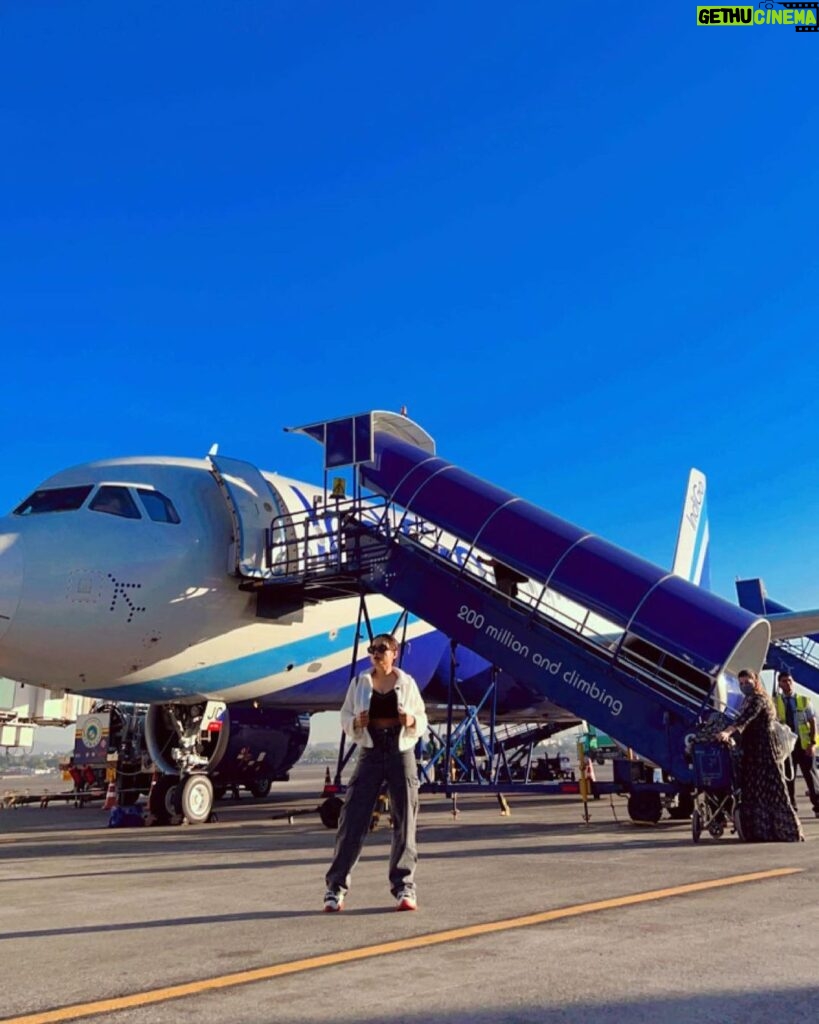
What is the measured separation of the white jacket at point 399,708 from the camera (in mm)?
5398

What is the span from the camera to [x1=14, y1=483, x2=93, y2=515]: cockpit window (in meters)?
11.4

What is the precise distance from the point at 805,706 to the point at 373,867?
909 cm

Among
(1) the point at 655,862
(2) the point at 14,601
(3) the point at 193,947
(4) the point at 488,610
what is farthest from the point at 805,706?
(3) the point at 193,947

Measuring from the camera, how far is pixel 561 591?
10.9 metres

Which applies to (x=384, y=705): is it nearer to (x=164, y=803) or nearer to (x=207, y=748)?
(x=164, y=803)

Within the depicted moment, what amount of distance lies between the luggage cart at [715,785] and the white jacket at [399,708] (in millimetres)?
4678

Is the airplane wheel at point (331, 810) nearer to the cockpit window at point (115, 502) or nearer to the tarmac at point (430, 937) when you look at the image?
the tarmac at point (430, 937)

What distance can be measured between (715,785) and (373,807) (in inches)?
201

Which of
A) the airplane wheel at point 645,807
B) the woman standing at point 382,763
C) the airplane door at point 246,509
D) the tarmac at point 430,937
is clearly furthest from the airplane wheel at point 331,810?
the woman standing at point 382,763

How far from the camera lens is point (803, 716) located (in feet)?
44.2

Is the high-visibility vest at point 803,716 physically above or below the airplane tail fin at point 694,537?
below

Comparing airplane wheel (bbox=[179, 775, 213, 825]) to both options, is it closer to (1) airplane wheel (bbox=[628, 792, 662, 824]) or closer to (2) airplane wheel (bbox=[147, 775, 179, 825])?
(2) airplane wheel (bbox=[147, 775, 179, 825])

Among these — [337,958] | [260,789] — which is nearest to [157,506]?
[337,958]

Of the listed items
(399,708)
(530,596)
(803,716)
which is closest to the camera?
(399,708)
